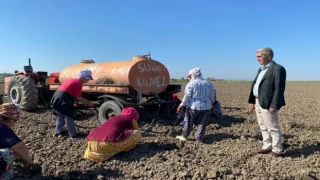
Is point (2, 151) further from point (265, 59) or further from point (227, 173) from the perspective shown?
point (265, 59)

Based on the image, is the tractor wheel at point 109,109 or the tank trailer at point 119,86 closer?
the tractor wheel at point 109,109

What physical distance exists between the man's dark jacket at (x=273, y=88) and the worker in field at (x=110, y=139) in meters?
2.04

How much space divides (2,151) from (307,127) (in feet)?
21.7

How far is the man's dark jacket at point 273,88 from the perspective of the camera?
404 centimetres

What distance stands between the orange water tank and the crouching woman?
11.8ft

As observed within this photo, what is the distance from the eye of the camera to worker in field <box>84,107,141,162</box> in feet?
13.5

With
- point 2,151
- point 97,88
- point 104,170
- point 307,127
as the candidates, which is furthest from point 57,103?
point 307,127

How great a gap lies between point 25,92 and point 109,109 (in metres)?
2.93

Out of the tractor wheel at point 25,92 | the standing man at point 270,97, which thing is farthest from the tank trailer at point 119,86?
the standing man at point 270,97

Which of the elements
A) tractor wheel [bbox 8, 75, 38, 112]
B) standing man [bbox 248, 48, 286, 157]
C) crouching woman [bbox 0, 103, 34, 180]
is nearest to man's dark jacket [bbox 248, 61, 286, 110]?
standing man [bbox 248, 48, 286, 157]

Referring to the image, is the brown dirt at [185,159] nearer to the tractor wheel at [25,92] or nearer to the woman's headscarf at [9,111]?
the woman's headscarf at [9,111]

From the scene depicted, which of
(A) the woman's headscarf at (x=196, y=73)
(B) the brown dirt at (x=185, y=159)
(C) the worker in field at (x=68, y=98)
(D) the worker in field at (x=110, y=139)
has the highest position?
(A) the woman's headscarf at (x=196, y=73)

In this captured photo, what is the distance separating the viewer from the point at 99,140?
4.11 metres

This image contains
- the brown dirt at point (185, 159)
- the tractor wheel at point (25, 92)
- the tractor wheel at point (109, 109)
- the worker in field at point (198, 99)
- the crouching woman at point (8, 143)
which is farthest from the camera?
the tractor wheel at point (25, 92)
